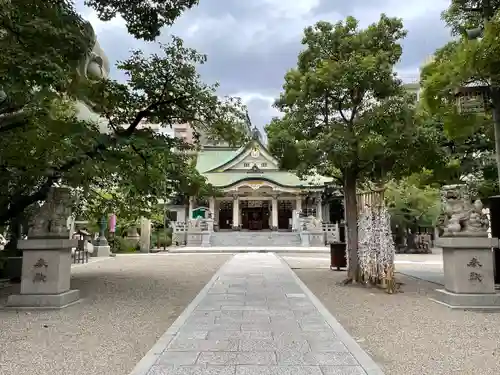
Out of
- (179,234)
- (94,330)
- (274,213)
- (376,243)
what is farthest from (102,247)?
(94,330)

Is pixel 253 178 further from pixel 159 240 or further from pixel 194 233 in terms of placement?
pixel 159 240

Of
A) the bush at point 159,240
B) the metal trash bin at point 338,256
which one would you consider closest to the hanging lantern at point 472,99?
the metal trash bin at point 338,256

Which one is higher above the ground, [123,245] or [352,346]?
[123,245]

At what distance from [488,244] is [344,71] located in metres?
4.97

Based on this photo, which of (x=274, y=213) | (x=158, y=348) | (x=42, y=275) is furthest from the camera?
(x=274, y=213)

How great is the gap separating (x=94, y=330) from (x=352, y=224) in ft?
24.2

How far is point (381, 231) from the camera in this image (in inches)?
389

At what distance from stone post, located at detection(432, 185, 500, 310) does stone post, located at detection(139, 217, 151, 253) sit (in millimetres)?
21694

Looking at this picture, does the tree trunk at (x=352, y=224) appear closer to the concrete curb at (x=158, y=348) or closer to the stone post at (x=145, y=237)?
the concrete curb at (x=158, y=348)

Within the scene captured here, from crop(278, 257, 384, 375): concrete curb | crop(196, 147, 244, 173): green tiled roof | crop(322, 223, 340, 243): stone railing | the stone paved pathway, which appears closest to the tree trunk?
the stone paved pathway

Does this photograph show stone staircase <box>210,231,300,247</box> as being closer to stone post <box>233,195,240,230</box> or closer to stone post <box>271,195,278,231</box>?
stone post <box>271,195,278,231</box>

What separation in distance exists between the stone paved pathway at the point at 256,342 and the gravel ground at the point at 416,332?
369mm

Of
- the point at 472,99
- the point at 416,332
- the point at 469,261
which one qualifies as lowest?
the point at 416,332

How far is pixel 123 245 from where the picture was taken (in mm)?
28219
